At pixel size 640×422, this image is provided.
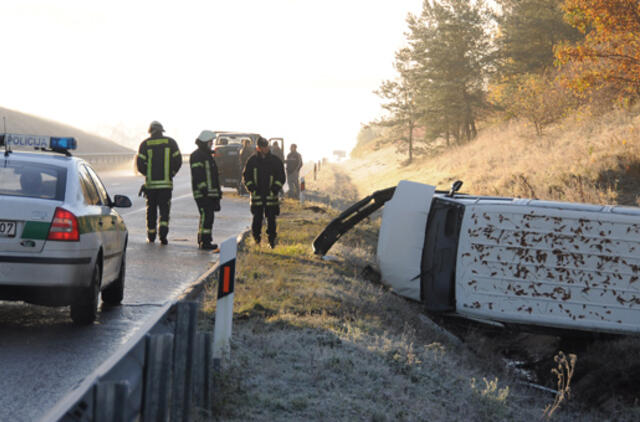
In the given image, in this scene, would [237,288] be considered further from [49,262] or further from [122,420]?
[122,420]

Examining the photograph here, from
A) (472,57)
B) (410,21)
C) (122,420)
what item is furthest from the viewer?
(410,21)

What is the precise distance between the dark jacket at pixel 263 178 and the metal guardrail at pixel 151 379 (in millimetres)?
8799

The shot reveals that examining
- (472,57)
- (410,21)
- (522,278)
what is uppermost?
(410,21)

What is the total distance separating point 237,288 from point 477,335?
321 cm

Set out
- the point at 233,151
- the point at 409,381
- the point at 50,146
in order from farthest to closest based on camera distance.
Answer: the point at 233,151 < the point at 50,146 < the point at 409,381

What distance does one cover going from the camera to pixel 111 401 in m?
2.79

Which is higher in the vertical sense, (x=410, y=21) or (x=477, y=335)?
(x=410, y=21)

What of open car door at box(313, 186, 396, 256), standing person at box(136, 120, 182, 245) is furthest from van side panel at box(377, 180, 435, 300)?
standing person at box(136, 120, 182, 245)

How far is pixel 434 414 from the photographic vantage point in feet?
18.2

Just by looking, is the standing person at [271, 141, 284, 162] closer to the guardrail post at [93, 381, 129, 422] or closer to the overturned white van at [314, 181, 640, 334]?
the overturned white van at [314, 181, 640, 334]

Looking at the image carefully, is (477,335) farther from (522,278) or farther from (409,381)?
(409,381)

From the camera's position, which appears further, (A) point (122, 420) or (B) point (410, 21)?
(B) point (410, 21)

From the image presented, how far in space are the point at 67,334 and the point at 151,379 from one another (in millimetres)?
3720

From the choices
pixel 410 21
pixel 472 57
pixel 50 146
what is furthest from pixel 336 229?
pixel 410 21
